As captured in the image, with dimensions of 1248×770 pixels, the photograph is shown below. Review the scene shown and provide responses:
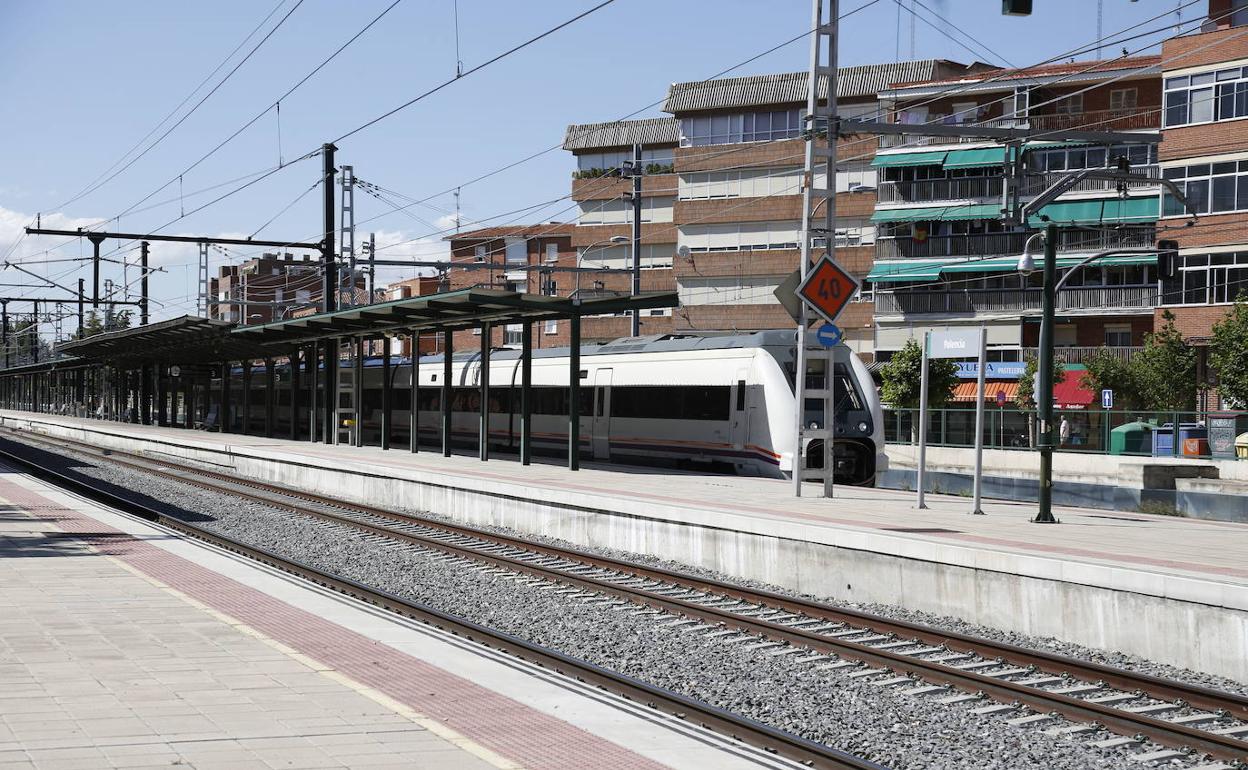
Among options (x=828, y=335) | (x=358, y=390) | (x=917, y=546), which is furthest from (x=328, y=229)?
(x=917, y=546)

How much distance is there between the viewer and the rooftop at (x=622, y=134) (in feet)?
268

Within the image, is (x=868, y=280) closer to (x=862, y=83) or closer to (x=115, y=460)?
(x=862, y=83)

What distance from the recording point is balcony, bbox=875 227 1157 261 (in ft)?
174

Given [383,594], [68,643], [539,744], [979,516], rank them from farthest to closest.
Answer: [979,516] < [383,594] < [68,643] < [539,744]

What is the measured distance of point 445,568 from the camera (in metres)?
15.7

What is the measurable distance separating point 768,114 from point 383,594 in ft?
192

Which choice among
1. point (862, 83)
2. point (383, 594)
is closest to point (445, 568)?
point (383, 594)

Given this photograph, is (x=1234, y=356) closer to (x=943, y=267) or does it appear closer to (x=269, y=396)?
(x=943, y=267)

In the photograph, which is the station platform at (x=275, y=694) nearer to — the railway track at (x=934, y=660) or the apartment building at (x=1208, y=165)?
the railway track at (x=934, y=660)

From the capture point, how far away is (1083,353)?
53.7 m

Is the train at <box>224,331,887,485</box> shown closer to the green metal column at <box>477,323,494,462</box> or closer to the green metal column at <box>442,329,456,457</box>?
the green metal column at <box>442,329,456,457</box>

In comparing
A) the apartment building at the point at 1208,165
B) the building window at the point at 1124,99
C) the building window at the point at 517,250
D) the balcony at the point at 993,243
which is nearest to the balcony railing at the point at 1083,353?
the balcony at the point at 993,243

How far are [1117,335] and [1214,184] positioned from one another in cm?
1114

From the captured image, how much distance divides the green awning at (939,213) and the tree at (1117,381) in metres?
9.74
